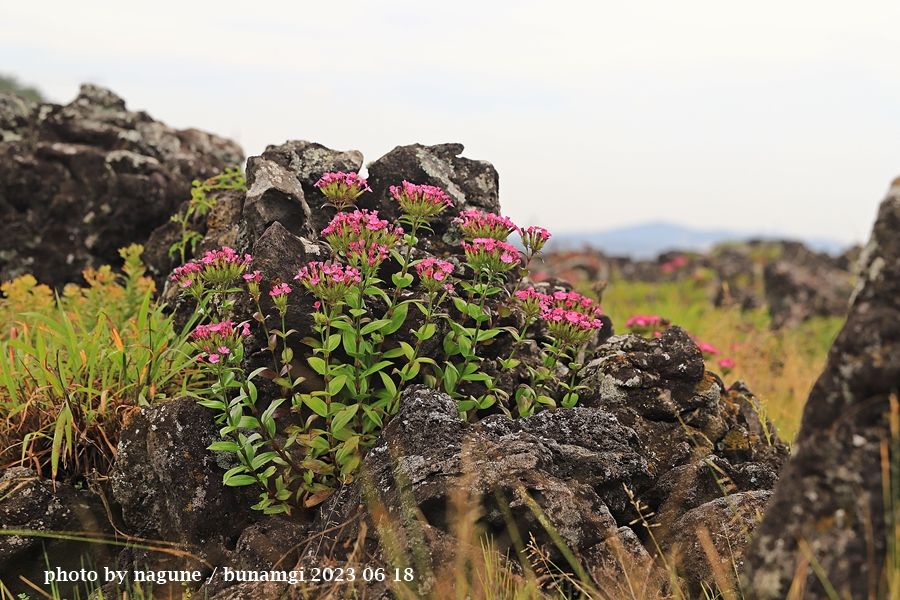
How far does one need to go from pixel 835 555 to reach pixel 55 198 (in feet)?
28.3

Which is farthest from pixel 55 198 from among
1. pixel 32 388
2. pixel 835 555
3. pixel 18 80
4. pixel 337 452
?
pixel 18 80

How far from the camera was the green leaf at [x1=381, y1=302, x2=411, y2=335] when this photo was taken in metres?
4.24

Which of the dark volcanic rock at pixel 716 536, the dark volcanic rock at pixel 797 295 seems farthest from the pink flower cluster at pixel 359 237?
the dark volcanic rock at pixel 797 295

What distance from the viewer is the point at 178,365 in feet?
16.0

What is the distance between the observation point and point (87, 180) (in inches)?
327

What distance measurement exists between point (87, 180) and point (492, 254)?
245 inches

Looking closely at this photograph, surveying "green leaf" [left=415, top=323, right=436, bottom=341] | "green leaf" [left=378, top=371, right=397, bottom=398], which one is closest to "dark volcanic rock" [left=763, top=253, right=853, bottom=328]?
"green leaf" [left=415, top=323, right=436, bottom=341]

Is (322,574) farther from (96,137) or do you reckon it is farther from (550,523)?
(96,137)

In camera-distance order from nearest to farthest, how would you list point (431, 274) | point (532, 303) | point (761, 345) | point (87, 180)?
1. point (431, 274)
2. point (532, 303)
3. point (87, 180)
4. point (761, 345)

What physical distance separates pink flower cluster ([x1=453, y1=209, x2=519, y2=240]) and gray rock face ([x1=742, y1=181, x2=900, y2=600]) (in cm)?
208

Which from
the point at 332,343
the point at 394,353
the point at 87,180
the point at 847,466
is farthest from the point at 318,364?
the point at 87,180

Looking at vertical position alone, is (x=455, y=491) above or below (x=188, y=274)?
below

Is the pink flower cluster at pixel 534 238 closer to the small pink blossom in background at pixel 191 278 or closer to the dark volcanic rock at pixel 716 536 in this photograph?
the dark volcanic rock at pixel 716 536

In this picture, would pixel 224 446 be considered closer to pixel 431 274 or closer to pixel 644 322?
pixel 431 274
